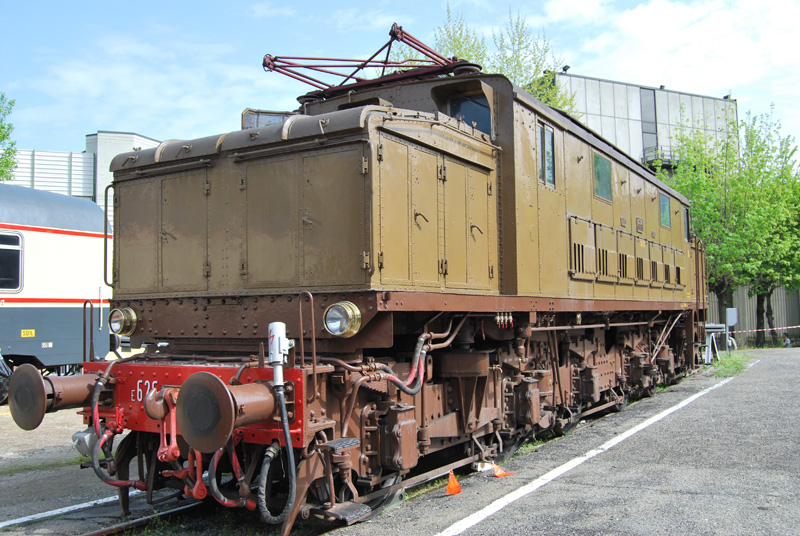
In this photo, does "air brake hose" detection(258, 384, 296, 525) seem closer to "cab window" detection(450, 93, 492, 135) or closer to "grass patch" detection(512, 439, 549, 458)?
"cab window" detection(450, 93, 492, 135)

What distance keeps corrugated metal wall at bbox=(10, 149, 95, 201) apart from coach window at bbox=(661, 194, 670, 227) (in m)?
23.8

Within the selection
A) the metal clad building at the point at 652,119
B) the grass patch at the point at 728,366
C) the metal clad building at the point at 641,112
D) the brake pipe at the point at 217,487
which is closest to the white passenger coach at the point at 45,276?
the brake pipe at the point at 217,487

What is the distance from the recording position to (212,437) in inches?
162

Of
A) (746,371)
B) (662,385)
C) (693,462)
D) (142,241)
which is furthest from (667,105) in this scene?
(142,241)

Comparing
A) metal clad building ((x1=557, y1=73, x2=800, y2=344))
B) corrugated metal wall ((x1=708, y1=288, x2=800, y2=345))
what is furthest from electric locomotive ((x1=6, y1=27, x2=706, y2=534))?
corrugated metal wall ((x1=708, y1=288, x2=800, y2=345))

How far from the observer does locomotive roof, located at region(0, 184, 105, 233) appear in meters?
12.0

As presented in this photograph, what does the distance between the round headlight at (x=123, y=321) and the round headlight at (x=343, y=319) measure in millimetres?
2308

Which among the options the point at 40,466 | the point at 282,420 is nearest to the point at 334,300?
the point at 282,420

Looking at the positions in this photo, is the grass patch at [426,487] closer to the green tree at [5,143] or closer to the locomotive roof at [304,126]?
the locomotive roof at [304,126]

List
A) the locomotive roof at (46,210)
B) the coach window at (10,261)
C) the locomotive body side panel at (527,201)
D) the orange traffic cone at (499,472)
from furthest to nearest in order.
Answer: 1. the locomotive roof at (46,210)
2. the coach window at (10,261)
3. the locomotive body side panel at (527,201)
4. the orange traffic cone at (499,472)

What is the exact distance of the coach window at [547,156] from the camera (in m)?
7.64

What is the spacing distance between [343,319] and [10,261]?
9.69 m

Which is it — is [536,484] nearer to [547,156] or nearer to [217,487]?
[217,487]

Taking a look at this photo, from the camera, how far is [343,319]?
190 inches
